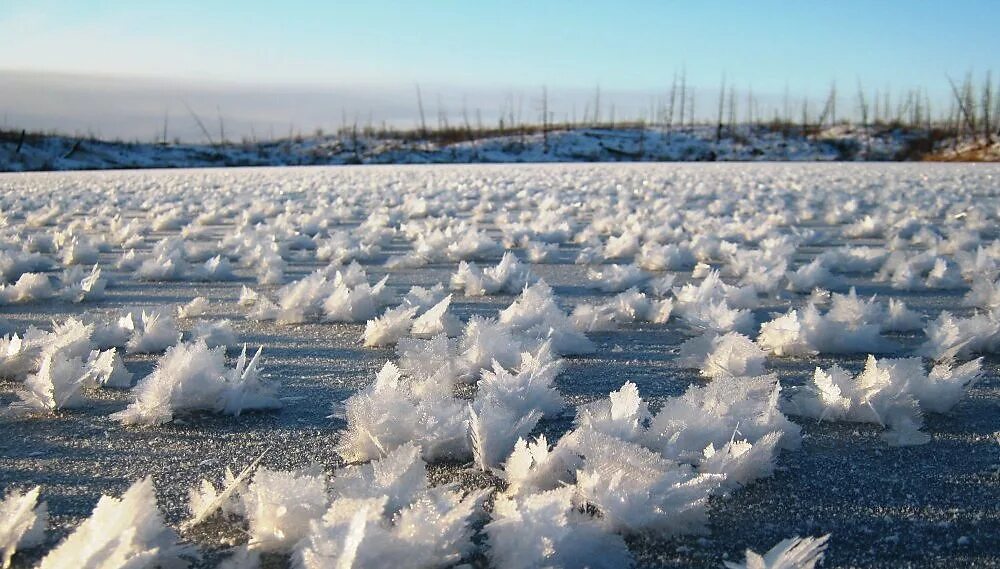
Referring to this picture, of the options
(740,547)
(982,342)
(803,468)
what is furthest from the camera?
(982,342)

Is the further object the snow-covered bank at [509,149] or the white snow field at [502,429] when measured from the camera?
the snow-covered bank at [509,149]

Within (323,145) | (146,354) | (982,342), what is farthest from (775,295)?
(323,145)

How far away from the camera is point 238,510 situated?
46.5 inches

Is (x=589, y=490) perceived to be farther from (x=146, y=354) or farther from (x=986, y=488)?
(x=146, y=354)

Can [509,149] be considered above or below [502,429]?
above

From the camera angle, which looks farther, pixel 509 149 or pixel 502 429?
pixel 509 149

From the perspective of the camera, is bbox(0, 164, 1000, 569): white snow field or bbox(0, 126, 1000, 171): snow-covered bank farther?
bbox(0, 126, 1000, 171): snow-covered bank

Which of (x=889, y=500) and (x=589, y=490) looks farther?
(x=889, y=500)

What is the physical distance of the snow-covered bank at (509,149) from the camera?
3666cm

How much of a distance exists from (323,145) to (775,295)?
45.3m

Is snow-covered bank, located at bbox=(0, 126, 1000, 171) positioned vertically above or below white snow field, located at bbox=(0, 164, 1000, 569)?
above

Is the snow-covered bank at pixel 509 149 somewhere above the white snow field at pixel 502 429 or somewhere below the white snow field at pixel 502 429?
above

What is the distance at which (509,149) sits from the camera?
133 ft

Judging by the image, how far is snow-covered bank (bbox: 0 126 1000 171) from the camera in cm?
3666
